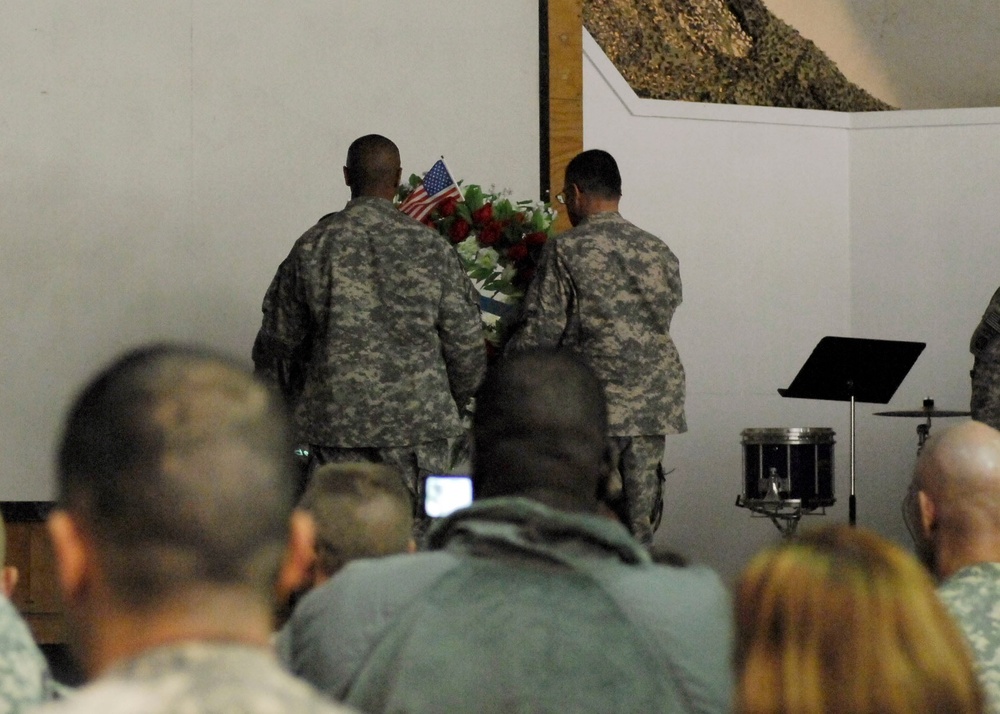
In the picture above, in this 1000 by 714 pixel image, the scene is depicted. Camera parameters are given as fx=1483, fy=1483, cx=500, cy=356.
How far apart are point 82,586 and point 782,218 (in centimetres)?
651

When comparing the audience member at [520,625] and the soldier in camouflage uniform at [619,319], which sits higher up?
the soldier in camouflage uniform at [619,319]

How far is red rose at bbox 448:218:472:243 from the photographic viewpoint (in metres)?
5.22

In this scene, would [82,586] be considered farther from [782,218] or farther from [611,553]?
[782,218]

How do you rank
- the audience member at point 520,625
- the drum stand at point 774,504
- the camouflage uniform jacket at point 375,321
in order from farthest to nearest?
the drum stand at point 774,504 < the camouflage uniform jacket at point 375,321 < the audience member at point 520,625

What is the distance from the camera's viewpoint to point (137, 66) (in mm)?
6000

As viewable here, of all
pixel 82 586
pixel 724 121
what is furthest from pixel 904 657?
pixel 724 121

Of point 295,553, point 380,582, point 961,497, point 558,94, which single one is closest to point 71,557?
point 295,553

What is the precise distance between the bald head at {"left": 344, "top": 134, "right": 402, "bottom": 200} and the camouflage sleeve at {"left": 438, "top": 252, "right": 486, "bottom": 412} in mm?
321

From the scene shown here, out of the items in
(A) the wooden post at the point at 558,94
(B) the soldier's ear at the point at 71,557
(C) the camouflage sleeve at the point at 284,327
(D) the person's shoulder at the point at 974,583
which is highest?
(A) the wooden post at the point at 558,94

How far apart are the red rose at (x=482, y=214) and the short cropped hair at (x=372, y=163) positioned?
0.62 metres

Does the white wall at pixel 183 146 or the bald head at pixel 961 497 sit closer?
the bald head at pixel 961 497

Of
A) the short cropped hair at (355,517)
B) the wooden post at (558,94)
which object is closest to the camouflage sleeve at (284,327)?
the short cropped hair at (355,517)

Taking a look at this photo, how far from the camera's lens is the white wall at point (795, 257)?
283 inches

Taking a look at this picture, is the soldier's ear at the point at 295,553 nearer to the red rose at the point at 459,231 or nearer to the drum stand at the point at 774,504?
the red rose at the point at 459,231
